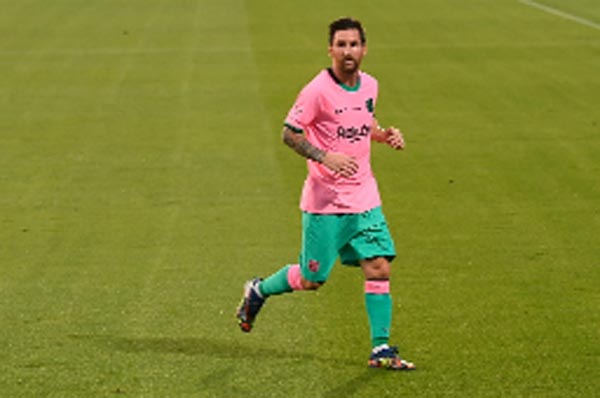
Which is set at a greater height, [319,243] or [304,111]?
[304,111]

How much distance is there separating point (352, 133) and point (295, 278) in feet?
3.26

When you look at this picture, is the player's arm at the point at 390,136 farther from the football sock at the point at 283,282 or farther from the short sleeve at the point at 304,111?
the football sock at the point at 283,282

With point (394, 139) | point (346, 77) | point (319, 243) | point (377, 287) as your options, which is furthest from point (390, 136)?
point (377, 287)

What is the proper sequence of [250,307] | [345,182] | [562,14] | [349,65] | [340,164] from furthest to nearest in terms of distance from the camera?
[562,14] → [250,307] → [345,182] → [349,65] → [340,164]

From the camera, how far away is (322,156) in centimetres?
886

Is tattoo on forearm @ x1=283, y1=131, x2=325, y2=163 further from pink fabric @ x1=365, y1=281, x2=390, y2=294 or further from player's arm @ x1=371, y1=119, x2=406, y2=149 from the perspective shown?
pink fabric @ x1=365, y1=281, x2=390, y2=294

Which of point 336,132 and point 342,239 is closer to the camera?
point 336,132

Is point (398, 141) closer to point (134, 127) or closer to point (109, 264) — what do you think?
point (109, 264)

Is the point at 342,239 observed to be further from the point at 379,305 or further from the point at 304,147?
the point at 304,147

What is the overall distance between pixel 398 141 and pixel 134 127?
11.4m

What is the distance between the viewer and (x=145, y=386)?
8.73 meters

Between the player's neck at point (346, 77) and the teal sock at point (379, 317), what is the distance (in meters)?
1.21

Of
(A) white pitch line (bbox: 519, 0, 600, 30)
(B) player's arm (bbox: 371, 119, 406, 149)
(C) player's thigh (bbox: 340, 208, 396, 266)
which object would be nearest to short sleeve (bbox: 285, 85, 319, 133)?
(B) player's arm (bbox: 371, 119, 406, 149)

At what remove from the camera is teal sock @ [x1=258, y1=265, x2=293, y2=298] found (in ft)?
31.5
